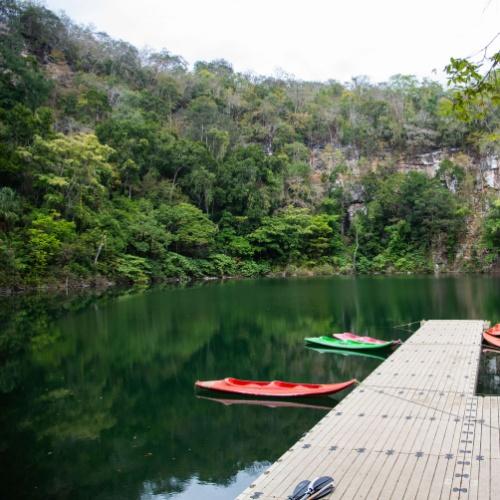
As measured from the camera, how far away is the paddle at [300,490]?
4.21 metres

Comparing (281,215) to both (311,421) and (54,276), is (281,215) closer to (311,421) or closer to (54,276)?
(54,276)

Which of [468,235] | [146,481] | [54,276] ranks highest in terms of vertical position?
[468,235]

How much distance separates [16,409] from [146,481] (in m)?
3.84

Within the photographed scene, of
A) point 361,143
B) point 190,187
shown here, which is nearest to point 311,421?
point 190,187

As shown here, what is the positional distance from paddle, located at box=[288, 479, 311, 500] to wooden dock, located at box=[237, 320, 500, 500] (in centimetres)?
17

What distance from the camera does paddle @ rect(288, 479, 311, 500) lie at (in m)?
4.21

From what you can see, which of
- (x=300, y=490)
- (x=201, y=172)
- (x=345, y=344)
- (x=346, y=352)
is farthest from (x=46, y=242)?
(x=300, y=490)

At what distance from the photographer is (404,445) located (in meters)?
5.46

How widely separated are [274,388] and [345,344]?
15.1ft

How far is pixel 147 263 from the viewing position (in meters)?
34.5

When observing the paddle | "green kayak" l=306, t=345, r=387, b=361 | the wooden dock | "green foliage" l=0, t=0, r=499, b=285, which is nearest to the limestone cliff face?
"green foliage" l=0, t=0, r=499, b=285

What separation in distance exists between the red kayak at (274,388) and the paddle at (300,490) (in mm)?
4241

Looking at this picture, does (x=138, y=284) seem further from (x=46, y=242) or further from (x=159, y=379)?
(x=159, y=379)

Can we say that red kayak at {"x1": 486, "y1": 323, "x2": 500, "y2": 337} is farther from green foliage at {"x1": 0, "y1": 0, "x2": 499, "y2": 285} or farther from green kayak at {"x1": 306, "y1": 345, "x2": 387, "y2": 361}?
green foliage at {"x1": 0, "y1": 0, "x2": 499, "y2": 285}
